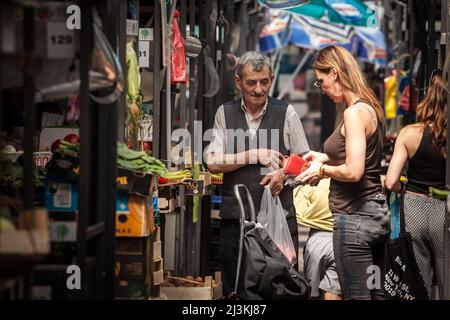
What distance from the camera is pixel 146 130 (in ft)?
22.2

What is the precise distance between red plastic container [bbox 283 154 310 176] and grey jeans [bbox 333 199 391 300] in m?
0.49

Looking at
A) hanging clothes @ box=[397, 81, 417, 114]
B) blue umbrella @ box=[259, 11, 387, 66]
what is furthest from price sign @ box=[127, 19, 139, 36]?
blue umbrella @ box=[259, 11, 387, 66]

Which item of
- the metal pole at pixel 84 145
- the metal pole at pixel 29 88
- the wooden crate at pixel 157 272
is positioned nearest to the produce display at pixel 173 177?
the wooden crate at pixel 157 272

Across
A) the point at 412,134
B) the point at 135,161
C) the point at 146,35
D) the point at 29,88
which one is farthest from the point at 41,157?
the point at 29,88

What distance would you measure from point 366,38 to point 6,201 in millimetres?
11379

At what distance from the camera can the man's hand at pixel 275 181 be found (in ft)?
21.4

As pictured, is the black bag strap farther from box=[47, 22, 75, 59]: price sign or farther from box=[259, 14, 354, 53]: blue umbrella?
box=[259, 14, 354, 53]: blue umbrella

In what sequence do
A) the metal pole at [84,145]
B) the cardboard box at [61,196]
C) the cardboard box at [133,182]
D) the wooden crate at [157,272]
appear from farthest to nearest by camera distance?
the wooden crate at [157,272] → the cardboard box at [133,182] → the cardboard box at [61,196] → the metal pole at [84,145]

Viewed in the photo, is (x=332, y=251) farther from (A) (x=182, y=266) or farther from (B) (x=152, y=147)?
(A) (x=182, y=266)

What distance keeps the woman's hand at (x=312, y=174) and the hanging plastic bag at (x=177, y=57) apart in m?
1.82

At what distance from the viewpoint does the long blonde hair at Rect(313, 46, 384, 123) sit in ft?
18.6

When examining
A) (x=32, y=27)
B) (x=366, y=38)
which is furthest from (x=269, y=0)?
(x=366, y=38)

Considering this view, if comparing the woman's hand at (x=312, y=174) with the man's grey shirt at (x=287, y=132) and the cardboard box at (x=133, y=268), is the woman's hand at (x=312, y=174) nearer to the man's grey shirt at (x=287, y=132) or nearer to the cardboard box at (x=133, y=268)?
the man's grey shirt at (x=287, y=132)

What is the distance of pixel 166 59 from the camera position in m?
6.71
